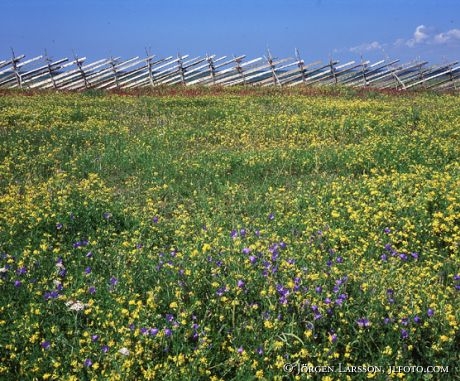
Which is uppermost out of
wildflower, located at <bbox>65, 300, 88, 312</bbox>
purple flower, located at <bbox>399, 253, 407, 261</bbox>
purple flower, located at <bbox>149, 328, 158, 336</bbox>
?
wildflower, located at <bbox>65, 300, 88, 312</bbox>

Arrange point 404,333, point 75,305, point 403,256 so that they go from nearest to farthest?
point 404,333 → point 75,305 → point 403,256

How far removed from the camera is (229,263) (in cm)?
509

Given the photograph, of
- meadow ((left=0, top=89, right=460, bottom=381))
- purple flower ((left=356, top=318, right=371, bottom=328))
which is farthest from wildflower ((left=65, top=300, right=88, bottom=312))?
purple flower ((left=356, top=318, right=371, bottom=328))

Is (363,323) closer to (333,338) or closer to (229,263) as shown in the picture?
(333,338)

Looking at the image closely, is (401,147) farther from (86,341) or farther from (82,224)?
(86,341)

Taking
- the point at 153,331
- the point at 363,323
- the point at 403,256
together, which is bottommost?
the point at 403,256

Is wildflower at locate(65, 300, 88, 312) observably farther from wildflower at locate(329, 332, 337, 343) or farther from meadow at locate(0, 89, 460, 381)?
wildflower at locate(329, 332, 337, 343)

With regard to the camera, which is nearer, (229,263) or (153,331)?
(153,331)

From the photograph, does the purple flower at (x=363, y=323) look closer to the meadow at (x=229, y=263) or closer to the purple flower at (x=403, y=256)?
the meadow at (x=229, y=263)

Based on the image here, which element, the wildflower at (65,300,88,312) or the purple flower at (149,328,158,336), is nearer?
the purple flower at (149,328,158,336)

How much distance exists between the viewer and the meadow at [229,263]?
387 centimetres

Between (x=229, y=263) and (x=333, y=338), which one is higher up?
(x=229, y=263)

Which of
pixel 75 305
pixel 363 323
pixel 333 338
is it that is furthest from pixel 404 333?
pixel 75 305

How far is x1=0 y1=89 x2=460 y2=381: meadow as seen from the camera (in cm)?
387
